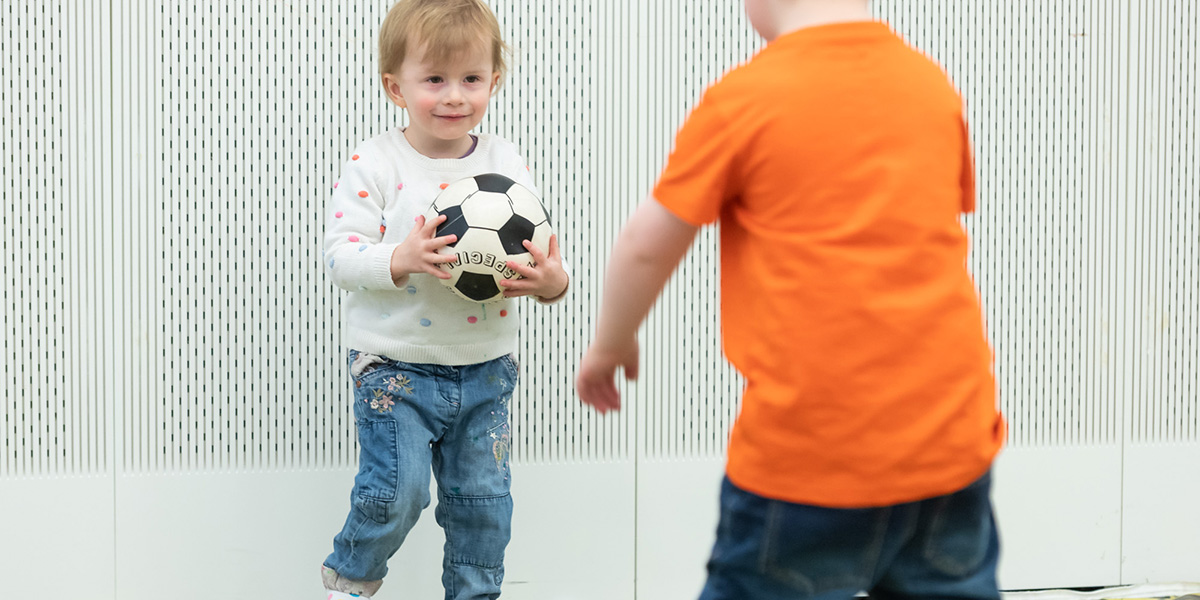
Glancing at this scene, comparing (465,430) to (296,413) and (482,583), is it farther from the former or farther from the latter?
(296,413)

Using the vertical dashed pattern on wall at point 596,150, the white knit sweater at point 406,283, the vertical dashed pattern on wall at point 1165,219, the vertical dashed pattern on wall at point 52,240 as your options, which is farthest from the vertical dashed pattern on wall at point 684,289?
the vertical dashed pattern on wall at point 52,240

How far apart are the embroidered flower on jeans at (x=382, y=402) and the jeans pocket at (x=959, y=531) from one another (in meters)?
1.08

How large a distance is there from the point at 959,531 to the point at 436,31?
1.24 meters

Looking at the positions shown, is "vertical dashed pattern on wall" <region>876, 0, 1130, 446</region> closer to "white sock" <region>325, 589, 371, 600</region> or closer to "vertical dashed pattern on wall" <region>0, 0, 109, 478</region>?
"white sock" <region>325, 589, 371, 600</region>

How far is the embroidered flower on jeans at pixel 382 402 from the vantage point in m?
1.99

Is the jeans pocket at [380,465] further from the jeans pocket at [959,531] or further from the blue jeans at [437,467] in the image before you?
the jeans pocket at [959,531]

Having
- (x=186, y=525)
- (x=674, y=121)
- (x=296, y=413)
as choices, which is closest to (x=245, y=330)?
(x=296, y=413)

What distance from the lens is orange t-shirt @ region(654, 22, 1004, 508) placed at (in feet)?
3.70

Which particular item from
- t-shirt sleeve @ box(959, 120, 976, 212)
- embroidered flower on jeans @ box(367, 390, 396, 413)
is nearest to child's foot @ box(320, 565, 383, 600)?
embroidered flower on jeans @ box(367, 390, 396, 413)

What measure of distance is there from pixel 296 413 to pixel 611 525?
2.42 ft

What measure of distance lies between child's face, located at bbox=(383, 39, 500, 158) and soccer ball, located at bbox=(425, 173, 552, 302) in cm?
13

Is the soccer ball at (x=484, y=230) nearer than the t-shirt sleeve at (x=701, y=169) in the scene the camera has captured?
No

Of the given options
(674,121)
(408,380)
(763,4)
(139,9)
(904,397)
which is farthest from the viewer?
(674,121)

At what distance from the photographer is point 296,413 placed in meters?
2.39
